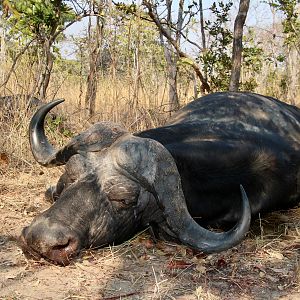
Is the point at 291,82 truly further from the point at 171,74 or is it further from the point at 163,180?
the point at 163,180

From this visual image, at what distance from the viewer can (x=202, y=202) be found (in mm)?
3195

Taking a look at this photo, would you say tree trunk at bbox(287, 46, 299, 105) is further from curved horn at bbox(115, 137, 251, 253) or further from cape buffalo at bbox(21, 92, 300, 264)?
curved horn at bbox(115, 137, 251, 253)

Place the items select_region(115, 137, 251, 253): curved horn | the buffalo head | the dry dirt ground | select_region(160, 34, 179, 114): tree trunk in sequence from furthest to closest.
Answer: select_region(160, 34, 179, 114): tree trunk, select_region(115, 137, 251, 253): curved horn, the buffalo head, the dry dirt ground

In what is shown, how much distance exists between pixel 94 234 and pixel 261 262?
0.94 metres

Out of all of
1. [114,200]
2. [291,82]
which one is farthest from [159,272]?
[291,82]

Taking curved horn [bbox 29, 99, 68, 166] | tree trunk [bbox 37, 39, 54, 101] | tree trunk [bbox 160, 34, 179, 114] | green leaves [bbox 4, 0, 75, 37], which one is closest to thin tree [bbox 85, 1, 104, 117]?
green leaves [bbox 4, 0, 75, 37]

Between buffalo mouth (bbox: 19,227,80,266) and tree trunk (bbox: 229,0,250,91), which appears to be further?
tree trunk (bbox: 229,0,250,91)

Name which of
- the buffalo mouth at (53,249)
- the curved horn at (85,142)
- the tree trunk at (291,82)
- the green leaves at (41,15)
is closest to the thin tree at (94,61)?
the green leaves at (41,15)

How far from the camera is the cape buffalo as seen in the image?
8.79 feet

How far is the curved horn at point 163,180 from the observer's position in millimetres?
2752

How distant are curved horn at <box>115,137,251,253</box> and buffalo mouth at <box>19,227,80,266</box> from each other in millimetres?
481

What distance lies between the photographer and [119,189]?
2758 millimetres

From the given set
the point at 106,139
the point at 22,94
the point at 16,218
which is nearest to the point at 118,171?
the point at 106,139

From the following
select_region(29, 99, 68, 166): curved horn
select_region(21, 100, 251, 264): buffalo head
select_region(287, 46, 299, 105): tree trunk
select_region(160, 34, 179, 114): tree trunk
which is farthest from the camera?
select_region(287, 46, 299, 105): tree trunk
